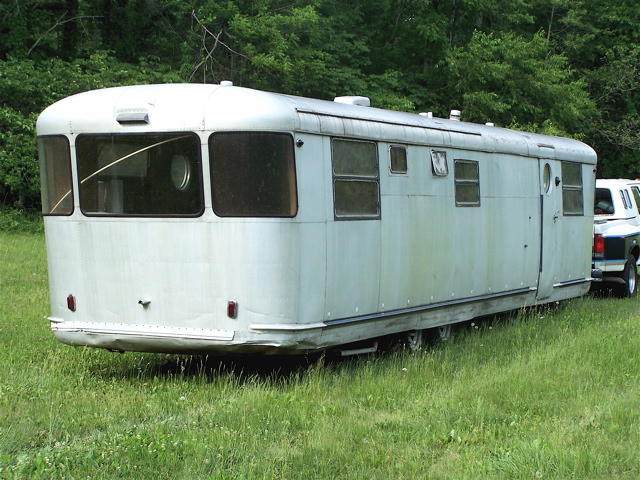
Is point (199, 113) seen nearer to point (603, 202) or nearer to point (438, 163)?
point (438, 163)

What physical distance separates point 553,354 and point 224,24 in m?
19.9

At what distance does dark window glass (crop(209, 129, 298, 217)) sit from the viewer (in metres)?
7.98

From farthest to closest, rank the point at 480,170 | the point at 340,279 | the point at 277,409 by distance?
the point at 480,170 → the point at 340,279 → the point at 277,409

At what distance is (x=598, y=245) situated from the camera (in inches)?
647

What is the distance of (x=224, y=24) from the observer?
89.5ft

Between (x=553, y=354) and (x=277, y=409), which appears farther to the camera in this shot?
(x=553, y=354)

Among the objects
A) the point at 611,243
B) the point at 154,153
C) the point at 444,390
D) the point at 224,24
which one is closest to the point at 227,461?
the point at 444,390

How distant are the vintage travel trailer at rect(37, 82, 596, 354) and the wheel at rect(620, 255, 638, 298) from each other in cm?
806

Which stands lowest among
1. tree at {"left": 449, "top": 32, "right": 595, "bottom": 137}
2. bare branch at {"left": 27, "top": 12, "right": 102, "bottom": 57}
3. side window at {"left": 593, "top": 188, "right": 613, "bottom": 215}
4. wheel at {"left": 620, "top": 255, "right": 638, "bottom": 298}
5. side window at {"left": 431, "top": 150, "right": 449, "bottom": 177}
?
wheel at {"left": 620, "top": 255, "right": 638, "bottom": 298}

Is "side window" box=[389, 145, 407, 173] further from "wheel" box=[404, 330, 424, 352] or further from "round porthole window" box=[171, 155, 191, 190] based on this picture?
"round porthole window" box=[171, 155, 191, 190]

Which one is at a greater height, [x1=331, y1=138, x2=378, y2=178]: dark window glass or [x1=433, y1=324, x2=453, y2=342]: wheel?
[x1=331, y1=138, x2=378, y2=178]: dark window glass

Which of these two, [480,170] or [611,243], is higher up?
[480,170]

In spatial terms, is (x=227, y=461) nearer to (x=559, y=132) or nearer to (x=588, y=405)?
(x=588, y=405)

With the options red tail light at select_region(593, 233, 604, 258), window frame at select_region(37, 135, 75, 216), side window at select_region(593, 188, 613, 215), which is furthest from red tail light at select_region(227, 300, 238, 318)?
side window at select_region(593, 188, 613, 215)
